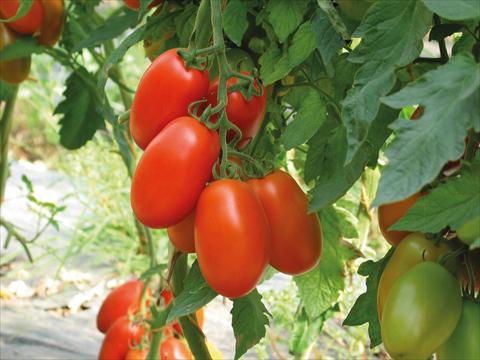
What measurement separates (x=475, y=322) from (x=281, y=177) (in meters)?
0.18

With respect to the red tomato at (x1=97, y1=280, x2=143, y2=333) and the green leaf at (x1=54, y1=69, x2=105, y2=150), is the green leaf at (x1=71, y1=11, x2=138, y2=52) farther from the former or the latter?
the red tomato at (x1=97, y1=280, x2=143, y2=333)

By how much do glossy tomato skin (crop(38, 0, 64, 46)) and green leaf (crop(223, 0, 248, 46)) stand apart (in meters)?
0.49

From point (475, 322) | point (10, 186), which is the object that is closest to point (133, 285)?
point (475, 322)

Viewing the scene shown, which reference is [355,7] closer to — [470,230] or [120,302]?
[470,230]

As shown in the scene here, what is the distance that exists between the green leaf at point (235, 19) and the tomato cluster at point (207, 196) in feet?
0.30

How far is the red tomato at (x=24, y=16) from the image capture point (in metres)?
1.02

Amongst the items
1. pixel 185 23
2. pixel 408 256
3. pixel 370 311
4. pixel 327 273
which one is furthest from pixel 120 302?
pixel 408 256

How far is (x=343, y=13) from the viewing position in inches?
22.0

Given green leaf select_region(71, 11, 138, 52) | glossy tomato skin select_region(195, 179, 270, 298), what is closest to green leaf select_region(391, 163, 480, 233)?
glossy tomato skin select_region(195, 179, 270, 298)

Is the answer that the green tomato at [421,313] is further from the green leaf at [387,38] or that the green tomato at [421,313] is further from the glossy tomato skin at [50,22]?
the glossy tomato skin at [50,22]

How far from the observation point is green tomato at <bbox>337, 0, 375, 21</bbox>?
1.74 ft

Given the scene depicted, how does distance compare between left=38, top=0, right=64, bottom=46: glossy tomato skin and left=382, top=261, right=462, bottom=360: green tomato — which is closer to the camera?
left=382, top=261, right=462, bottom=360: green tomato

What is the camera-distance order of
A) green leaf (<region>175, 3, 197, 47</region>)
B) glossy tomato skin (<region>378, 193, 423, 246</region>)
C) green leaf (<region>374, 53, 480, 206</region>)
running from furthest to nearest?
green leaf (<region>175, 3, 197, 47</region>) → glossy tomato skin (<region>378, 193, 423, 246</region>) → green leaf (<region>374, 53, 480, 206</region>)

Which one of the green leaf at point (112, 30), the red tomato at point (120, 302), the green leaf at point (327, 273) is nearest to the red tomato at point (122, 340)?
the red tomato at point (120, 302)
